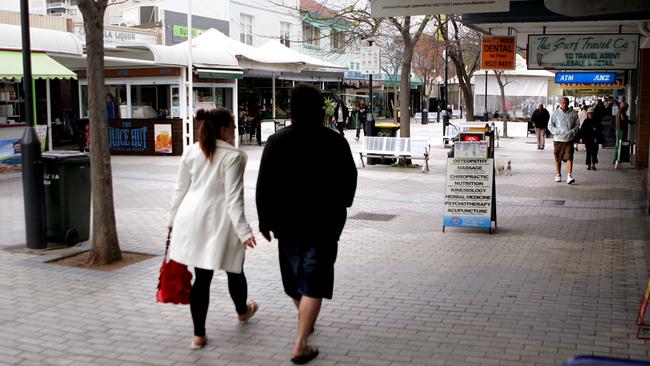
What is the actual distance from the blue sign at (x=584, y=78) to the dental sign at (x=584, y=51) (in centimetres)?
1150

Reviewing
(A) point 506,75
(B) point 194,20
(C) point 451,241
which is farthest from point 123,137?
(A) point 506,75

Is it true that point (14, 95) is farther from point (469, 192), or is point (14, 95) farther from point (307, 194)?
point (307, 194)

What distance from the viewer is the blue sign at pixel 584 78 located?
925 inches

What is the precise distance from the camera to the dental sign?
40.3 ft

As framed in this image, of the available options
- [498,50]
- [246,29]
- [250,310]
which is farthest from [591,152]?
[246,29]

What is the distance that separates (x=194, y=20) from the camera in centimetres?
3161

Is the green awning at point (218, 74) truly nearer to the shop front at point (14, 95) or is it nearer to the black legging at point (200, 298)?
the shop front at point (14, 95)

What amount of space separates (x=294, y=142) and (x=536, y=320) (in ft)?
8.63

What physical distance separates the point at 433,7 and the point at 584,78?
16.9m

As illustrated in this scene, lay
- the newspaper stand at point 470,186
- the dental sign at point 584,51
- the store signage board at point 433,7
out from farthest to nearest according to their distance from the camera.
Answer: the dental sign at point 584,51 → the newspaper stand at point 470,186 → the store signage board at point 433,7

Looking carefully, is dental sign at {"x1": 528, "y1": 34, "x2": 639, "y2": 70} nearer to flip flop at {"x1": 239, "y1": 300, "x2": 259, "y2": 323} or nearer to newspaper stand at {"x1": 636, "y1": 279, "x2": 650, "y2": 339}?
newspaper stand at {"x1": 636, "y1": 279, "x2": 650, "y2": 339}

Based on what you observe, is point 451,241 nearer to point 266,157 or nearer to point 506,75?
point 266,157

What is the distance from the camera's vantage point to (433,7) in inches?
326

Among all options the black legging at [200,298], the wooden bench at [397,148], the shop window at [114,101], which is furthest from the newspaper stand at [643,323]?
the shop window at [114,101]
